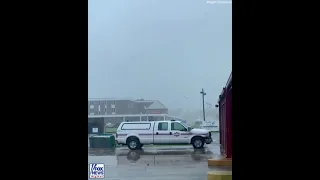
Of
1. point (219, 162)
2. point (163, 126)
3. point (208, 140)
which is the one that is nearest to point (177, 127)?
point (163, 126)

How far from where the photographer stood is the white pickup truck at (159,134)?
8.10ft

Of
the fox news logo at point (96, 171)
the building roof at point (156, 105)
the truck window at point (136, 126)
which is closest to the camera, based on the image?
the fox news logo at point (96, 171)

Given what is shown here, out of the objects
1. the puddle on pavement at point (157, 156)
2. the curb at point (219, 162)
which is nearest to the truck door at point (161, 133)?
the puddle on pavement at point (157, 156)

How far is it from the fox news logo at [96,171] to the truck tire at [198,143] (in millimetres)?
641

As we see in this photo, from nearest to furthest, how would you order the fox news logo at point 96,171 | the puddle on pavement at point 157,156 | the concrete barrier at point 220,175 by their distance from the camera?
the concrete barrier at point 220,175 < the fox news logo at point 96,171 < the puddle on pavement at point 157,156

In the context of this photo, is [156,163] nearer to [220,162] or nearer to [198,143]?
[198,143]

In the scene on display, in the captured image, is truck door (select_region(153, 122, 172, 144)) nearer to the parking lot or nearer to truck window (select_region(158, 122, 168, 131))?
truck window (select_region(158, 122, 168, 131))

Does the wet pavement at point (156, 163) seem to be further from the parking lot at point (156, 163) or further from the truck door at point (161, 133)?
the truck door at point (161, 133)

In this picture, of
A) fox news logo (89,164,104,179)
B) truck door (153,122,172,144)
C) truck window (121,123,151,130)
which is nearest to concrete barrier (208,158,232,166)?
truck door (153,122,172,144)

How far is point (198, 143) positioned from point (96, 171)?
27.4 inches

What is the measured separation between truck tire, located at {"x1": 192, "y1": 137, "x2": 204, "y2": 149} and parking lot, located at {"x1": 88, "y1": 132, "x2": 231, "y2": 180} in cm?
3
